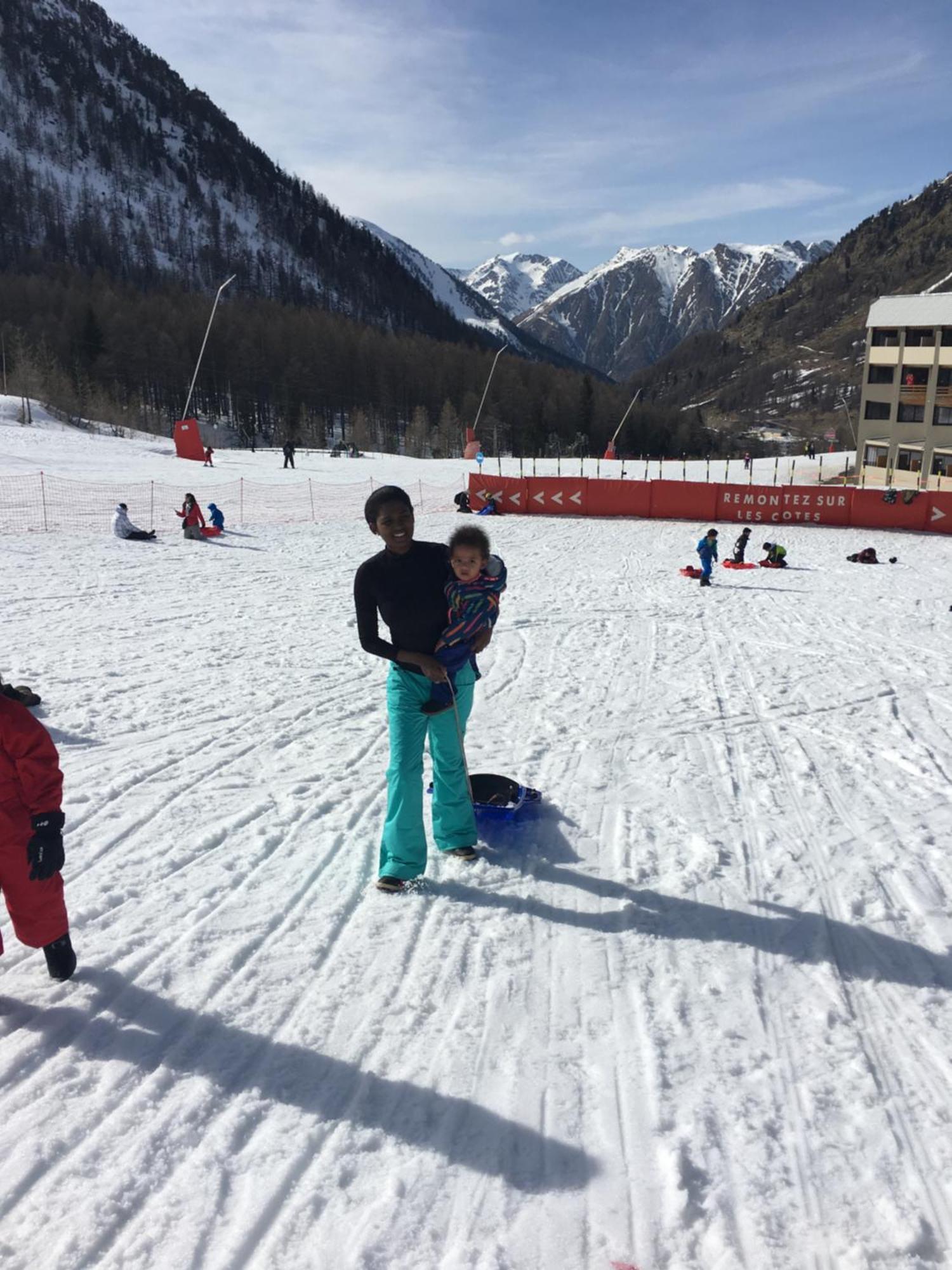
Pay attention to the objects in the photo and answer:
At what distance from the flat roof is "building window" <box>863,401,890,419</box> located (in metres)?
5.37

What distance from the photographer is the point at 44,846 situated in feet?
9.04

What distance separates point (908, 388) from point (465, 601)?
59396mm

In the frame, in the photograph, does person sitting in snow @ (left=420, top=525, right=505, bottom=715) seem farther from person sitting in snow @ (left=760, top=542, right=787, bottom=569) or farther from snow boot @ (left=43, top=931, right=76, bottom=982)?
person sitting in snow @ (left=760, top=542, right=787, bottom=569)

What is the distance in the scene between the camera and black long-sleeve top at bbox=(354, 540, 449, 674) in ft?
11.5

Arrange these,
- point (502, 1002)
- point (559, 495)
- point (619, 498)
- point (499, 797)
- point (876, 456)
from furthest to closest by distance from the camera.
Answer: point (876, 456) < point (559, 495) < point (619, 498) < point (499, 797) < point (502, 1002)

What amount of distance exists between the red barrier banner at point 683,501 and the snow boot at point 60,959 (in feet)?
79.1

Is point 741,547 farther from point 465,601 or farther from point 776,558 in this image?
point 465,601

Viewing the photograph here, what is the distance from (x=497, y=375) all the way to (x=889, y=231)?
143 m

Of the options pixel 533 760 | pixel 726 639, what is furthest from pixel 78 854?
pixel 726 639

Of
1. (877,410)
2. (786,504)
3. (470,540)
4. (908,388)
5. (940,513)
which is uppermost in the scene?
(908,388)

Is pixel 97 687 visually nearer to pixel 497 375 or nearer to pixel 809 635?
pixel 809 635

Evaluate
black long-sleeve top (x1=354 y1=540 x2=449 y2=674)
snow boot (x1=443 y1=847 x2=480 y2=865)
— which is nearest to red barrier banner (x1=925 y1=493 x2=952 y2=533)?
snow boot (x1=443 y1=847 x2=480 y2=865)

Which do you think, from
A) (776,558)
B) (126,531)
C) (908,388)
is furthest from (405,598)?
(908,388)

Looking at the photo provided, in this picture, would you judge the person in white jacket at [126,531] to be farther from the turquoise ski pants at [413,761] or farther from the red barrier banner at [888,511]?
the red barrier banner at [888,511]
